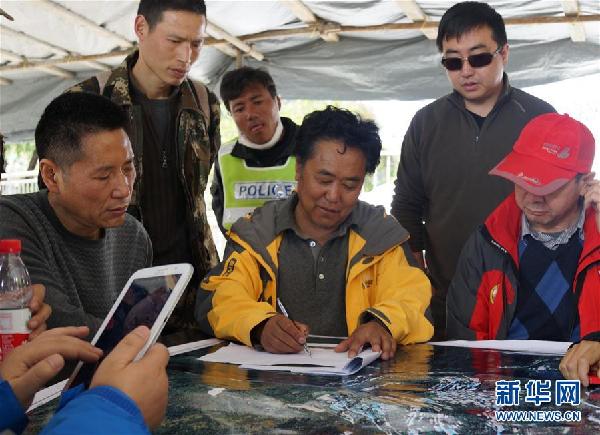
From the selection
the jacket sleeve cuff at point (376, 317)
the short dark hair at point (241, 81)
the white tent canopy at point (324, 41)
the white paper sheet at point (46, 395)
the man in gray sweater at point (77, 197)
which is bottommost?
the white paper sheet at point (46, 395)

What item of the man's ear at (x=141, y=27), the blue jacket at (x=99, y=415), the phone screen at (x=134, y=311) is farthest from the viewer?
the man's ear at (x=141, y=27)

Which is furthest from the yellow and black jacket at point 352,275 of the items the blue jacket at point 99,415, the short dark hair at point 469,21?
the blue jacket at point 99,415

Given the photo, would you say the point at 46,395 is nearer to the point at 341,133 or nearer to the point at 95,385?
the point at 95,385

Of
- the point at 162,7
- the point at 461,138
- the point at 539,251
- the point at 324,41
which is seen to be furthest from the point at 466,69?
the point at 324,41

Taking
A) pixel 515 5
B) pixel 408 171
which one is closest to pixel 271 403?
pixel 408 171

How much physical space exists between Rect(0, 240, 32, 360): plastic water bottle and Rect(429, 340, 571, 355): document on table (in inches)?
44.8

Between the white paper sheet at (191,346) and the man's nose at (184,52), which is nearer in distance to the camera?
the white paper sheet at (191,346)

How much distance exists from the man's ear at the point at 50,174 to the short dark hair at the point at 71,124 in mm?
15

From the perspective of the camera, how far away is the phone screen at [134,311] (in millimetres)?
1434

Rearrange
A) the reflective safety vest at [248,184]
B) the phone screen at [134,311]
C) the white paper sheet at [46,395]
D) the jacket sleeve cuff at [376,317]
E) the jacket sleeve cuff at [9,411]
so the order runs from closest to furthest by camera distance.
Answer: the jacket sleeve cuff at [9,411], the phone screen at [134,311], the white paper sheet at [46,395], the jacket sleeve cuff at [376,317], the reflective safety vest at [248,184]

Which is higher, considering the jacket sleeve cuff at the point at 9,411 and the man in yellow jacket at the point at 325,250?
the man in yellow jacket at the point at 325,250

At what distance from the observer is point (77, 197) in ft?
7.47

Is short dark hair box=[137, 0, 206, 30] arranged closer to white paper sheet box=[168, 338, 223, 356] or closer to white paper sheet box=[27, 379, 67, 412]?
white paper sheet box=[168, 338, 223, 356]

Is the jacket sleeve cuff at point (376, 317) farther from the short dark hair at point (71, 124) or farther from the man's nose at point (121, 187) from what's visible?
the short dark hair at point (71, 124)
